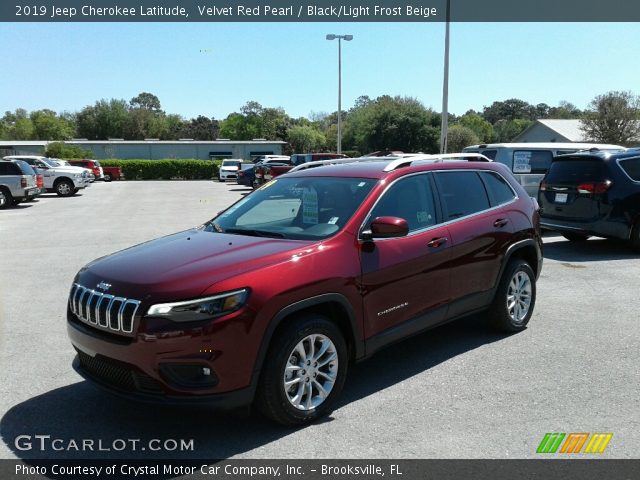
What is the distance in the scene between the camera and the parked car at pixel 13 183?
64.4 ft

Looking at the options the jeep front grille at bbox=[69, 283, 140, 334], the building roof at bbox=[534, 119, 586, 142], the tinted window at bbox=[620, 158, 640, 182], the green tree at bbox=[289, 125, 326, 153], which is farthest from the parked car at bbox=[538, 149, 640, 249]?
the green tree at bbox=[289, 125, 326, 153]

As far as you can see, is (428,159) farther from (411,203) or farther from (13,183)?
(13,183)

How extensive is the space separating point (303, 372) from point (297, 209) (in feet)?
5.12

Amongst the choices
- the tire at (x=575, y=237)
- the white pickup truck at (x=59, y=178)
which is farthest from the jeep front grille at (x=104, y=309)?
the white pickup truck at (x=59, y=178)

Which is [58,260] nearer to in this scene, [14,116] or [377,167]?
[377,167]

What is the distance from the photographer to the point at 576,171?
10.4 m

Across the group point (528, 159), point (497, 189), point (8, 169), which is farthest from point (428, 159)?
point (8, 169)

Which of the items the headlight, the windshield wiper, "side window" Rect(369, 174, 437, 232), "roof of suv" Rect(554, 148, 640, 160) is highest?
"roof of suv" Rect(554, 148, 640, 160)

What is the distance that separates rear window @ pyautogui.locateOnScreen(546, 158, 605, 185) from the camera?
10148 mm

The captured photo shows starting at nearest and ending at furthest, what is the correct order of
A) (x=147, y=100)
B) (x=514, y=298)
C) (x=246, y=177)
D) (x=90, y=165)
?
(x=514, y=298) < (x=246, y=177) < (x=90, y=165) < (x=147, y=100)

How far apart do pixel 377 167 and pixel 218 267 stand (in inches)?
74.7

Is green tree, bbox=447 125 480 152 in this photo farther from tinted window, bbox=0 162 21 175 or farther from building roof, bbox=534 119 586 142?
tinted window, bbox=0 162 21 175

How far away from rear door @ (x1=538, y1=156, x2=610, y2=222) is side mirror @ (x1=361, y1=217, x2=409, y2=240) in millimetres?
7413

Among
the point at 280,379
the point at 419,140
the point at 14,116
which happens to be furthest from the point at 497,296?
the point at 14,116
